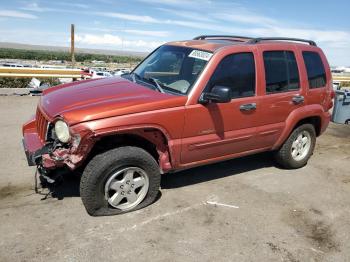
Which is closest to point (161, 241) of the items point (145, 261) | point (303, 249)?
Result: point (145, 261)

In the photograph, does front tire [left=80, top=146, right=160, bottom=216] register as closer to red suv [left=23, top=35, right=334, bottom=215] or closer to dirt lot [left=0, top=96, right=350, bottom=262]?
red suv [left=23, top=35, right=334, bottom=215]

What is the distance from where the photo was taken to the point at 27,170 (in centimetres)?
527

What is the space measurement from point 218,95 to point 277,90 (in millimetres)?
1310

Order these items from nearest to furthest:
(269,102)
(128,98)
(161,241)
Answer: (161,241), (128,98), (269,102)

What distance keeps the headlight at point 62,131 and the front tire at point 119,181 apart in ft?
1.15

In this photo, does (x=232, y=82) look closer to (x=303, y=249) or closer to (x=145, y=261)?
(x=303, y=249)

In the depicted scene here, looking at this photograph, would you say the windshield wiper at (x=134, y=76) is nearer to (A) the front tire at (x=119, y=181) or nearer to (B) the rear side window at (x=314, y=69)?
(A) the front tire at (x=119, y=181)

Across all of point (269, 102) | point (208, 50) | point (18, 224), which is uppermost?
point (208, 50)

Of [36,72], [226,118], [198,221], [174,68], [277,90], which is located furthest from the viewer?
[36,72]

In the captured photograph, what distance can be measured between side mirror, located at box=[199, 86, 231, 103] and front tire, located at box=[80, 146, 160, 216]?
91 cm

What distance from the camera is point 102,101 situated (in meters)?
4.00

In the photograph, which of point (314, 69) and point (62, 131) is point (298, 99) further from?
point (62, 131)

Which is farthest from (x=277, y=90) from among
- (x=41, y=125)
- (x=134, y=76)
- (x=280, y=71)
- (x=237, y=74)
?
(x=41, y=125)

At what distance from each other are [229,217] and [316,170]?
95.1 inches
